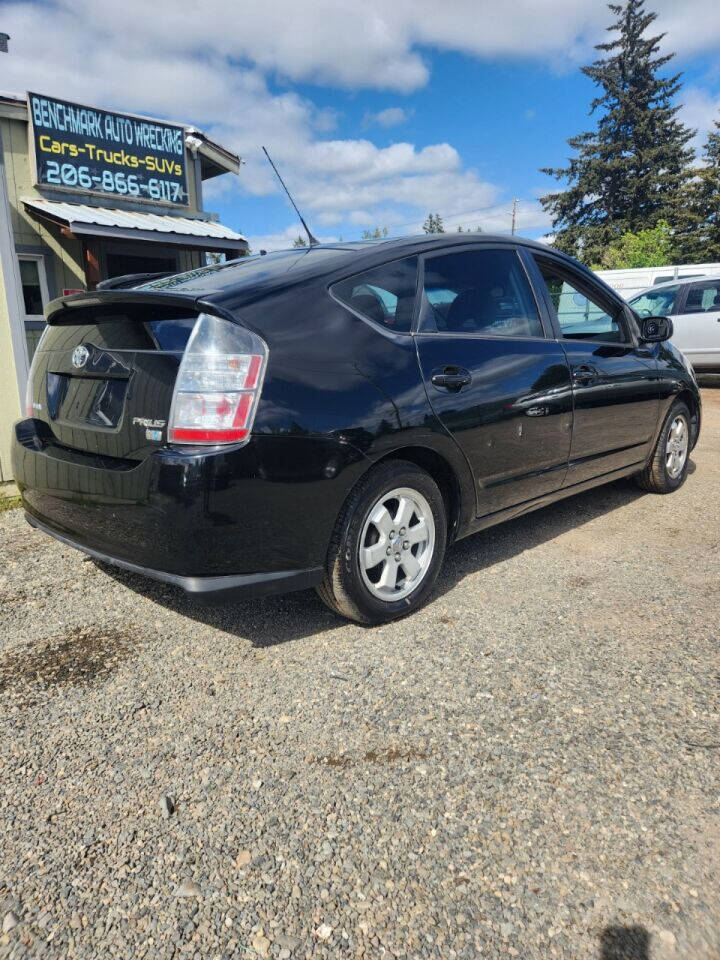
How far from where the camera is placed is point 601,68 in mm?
47812

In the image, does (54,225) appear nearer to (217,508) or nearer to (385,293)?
(385,293)

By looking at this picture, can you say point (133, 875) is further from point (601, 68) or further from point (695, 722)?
point (601, 68)

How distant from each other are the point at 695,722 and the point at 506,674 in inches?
25.7

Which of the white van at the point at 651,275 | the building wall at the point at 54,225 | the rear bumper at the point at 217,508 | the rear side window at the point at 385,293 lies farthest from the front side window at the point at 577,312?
the white van at the point at 651,275

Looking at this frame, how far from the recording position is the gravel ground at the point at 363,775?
161cm

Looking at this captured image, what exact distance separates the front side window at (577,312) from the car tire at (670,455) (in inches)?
36.0

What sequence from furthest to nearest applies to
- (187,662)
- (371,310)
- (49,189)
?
Result: (49,189)
(371,310)
(187,662)

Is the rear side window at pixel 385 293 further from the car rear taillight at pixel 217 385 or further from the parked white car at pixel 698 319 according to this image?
the parked white car at pixel 698 319

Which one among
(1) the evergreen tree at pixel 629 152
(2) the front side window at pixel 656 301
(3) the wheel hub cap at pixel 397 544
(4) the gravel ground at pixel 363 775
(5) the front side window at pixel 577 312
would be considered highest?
(1) the evergreen tree at pixel 629 152

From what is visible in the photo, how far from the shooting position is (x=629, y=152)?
155 ft

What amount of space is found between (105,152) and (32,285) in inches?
98.7

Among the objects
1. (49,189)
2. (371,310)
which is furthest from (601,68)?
(371,310)

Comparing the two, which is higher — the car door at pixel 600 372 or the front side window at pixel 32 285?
the front side window at pixel 32 285

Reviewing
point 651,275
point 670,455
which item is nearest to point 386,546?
point 670,455
